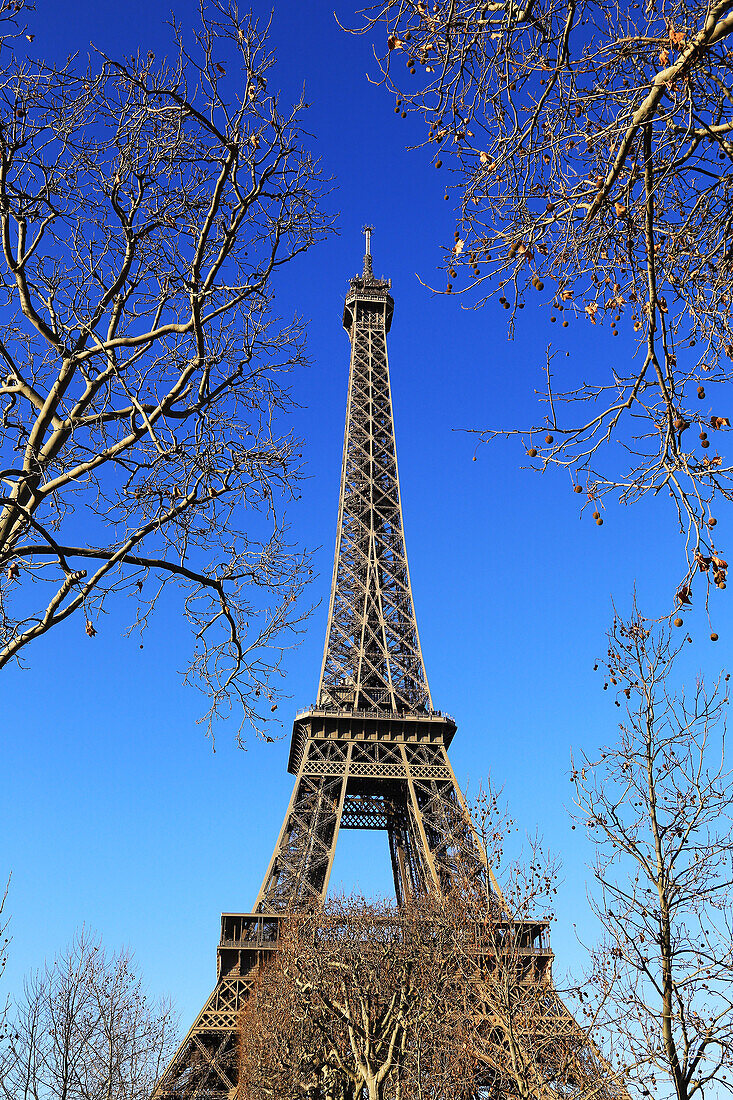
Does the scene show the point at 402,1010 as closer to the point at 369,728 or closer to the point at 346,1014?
the point at 346,1014

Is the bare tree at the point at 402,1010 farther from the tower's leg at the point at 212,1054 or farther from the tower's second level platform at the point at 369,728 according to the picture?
the tower's second level platform at the point at 369,728

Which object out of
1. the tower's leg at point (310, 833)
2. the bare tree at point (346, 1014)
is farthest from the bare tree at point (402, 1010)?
the tower's leg at point (310, 833)

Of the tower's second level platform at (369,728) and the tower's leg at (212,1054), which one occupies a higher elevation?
the tower's second level platform at (369,728)

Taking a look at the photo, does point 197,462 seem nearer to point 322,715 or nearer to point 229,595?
point 229,595

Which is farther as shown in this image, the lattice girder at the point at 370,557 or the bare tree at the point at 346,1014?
the lattice girder at the point at 370,557

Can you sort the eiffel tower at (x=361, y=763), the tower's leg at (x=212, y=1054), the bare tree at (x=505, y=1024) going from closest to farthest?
the bare tree at (x=505, y=1024), the tower's leg at (x=212, y=1054), the eiffel tower at (x=361, y=763)
